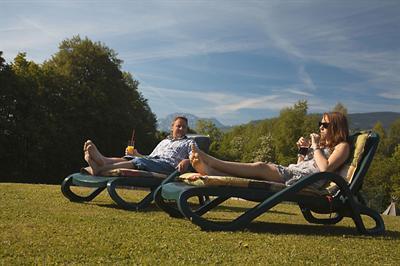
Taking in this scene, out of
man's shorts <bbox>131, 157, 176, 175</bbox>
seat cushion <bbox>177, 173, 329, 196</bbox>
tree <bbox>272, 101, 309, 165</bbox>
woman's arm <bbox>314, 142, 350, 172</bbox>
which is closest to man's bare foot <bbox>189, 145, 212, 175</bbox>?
seat cushion <bbox>177, 173, 329, 196</bbox>

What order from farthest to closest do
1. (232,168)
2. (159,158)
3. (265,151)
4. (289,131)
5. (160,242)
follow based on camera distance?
1. (265,151)
2. (289,131)
3. (159,158)
4. (232,168)
5. (160,242)

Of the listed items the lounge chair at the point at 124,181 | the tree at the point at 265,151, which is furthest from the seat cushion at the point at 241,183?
the tree at the point at 265,151

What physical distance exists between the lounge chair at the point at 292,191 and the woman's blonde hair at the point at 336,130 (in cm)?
19

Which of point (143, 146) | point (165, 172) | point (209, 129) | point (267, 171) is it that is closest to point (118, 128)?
point (143, 146)

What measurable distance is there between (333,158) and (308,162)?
0.45m

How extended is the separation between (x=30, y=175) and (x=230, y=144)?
40997mm

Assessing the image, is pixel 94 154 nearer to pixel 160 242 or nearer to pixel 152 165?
pixel 152 165

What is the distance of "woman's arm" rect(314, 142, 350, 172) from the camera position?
5801 millimetres

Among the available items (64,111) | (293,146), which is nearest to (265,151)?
(293,146)

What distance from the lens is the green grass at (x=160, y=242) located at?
12.2ft

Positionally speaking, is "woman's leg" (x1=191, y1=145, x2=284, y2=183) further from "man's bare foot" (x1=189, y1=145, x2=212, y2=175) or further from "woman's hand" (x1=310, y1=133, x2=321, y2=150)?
"woman's hand" (x1=310, y1=133, x2=321, y2=150)

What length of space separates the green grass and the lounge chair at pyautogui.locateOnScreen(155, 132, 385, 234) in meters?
0.20

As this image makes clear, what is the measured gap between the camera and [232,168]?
5.65 m

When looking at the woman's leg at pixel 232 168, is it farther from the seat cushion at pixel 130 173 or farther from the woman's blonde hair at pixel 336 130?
the seat cushion at pixel 130 173
